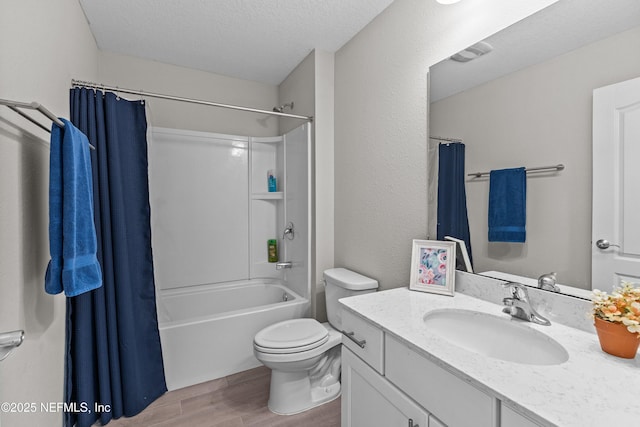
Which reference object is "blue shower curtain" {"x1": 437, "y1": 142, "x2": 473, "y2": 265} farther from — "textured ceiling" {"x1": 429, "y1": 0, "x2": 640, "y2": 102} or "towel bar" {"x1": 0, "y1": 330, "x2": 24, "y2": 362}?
"towel bar" {"x1": 0, "y1": 330, "x2": 24, "y2": 362}

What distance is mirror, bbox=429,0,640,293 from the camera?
3.08 ft

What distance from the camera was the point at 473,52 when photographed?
1312 millimetres

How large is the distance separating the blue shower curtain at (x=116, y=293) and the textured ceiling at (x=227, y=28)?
2.02 ft

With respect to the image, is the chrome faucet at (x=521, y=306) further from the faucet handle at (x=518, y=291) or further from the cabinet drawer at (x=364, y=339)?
the cabinet drawer at (x=364, y=339)

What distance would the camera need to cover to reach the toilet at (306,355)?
5.50 ft

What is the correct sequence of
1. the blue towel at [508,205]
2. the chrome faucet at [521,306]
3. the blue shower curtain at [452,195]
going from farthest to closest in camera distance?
the blue shower curtain at [452,195] → the blue towel at [508,205] → the chrome faucet at [521,306]

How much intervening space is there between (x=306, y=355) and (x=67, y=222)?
1.33 m

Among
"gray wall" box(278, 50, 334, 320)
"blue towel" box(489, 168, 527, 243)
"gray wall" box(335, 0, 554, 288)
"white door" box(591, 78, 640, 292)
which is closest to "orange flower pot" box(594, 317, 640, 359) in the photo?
"white door" box(591, 78, 640, 292)

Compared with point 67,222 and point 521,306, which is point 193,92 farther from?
point 521,306

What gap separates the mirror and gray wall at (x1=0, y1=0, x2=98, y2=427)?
1.77m

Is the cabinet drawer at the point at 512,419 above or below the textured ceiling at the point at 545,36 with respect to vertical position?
below

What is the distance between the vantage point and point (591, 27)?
957 mm

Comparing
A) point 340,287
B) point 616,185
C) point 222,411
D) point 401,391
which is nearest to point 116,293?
point 222,411

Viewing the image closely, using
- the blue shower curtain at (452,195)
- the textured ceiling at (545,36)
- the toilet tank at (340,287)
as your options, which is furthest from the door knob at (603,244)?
the toilet tank at (340,287)
